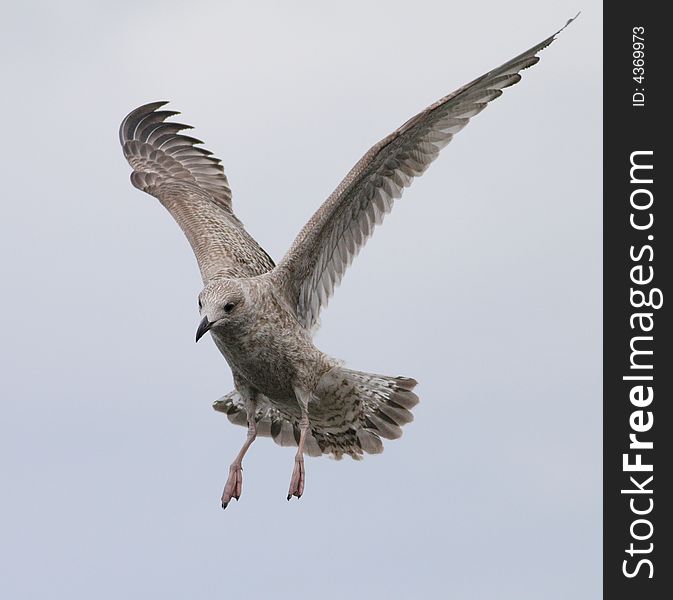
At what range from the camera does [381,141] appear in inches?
598

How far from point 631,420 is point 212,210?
16.5 ft

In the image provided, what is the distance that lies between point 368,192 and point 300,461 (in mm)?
2616

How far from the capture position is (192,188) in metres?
19.0

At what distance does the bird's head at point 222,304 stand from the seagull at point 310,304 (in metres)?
0.01

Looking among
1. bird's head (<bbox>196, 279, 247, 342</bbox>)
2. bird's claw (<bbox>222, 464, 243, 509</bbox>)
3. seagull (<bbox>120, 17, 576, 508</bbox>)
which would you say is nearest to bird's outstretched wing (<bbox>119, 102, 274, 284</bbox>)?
seagull (<bbox>120, 17, 576, 508</bbox>)

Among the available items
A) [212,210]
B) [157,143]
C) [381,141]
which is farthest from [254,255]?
[157,143]

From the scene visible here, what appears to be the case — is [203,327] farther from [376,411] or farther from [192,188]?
[192,188]

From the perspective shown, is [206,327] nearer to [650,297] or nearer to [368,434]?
[368,434]

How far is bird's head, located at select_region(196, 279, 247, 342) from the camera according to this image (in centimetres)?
1461

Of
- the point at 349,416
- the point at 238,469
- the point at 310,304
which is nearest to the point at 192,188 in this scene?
the point at 310,304

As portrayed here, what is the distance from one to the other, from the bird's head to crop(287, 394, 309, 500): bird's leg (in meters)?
1.26

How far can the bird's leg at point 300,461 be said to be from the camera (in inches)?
605

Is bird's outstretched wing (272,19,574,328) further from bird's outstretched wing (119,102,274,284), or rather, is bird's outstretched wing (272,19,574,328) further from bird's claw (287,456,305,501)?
bird's claw (287,456,305,501)

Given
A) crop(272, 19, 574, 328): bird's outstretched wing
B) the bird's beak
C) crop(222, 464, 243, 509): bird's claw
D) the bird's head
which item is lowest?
crop(222, 464, 243, 509): bird's claw
